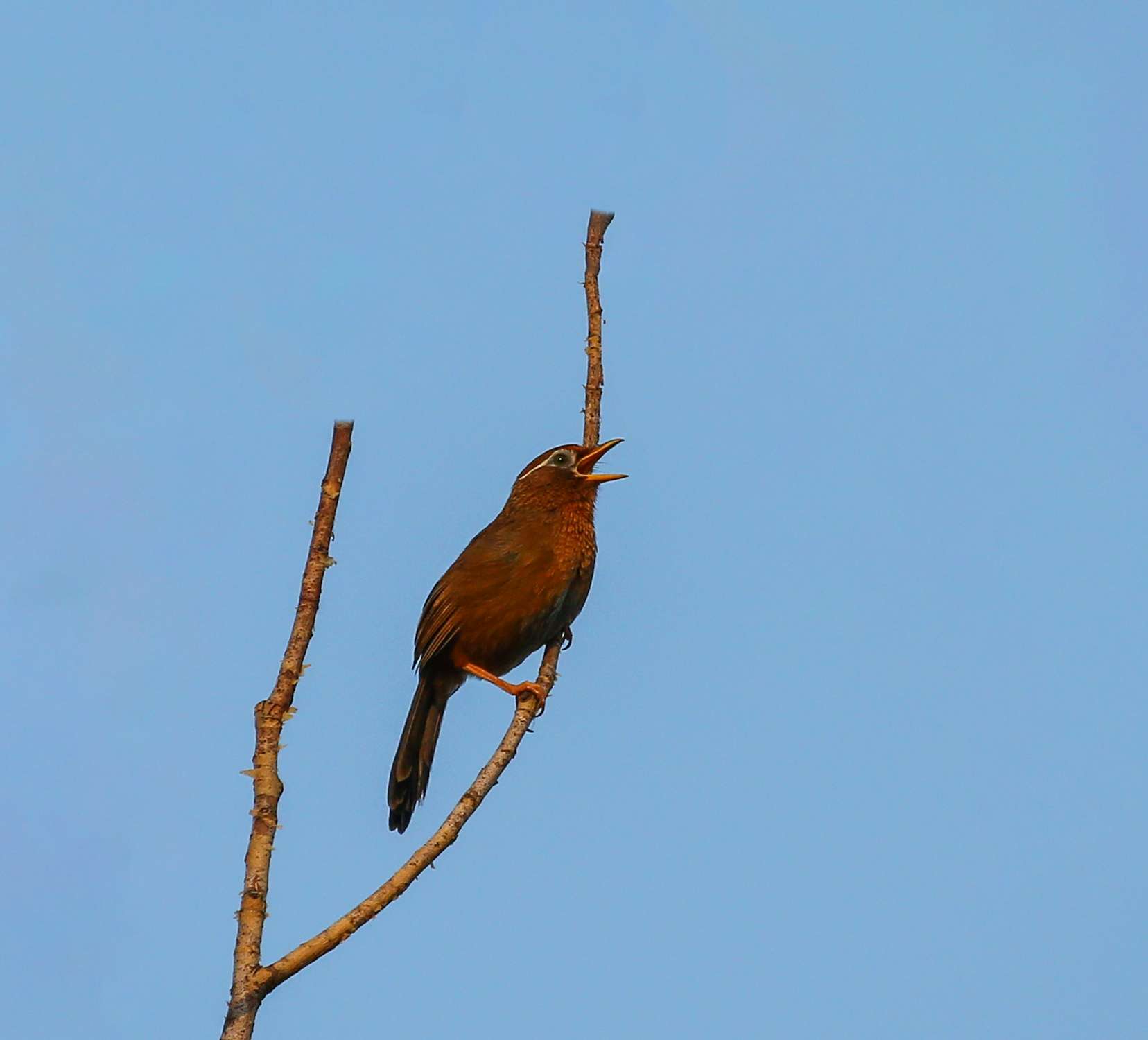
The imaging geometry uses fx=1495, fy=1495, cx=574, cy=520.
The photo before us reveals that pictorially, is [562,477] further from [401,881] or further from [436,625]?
[401,881]

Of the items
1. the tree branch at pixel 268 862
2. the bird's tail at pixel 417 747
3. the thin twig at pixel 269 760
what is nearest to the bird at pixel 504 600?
the bird's tail at pixel 417 747

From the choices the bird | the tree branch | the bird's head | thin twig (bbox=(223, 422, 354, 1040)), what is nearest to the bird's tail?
the bird

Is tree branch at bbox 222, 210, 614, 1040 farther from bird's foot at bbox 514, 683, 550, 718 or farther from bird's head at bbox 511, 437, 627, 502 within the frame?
bird's head at bbox 511, 437, 627, 502

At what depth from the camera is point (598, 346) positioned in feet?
22.3

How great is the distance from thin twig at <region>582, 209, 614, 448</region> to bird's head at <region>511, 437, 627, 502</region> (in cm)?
74

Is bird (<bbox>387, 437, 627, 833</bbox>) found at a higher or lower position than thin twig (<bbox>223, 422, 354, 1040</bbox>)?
higher

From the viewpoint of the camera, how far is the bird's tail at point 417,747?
7605mm

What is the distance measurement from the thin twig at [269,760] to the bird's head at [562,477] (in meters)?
3.16

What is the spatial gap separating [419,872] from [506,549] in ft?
11.7

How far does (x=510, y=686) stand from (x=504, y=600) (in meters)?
0.44

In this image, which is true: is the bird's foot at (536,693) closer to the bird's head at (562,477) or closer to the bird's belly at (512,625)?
the bird's belly at (512,625)

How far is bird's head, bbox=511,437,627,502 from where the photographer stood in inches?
314

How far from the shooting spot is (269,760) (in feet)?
14.8

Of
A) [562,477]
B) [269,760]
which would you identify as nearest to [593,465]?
[562,477]
